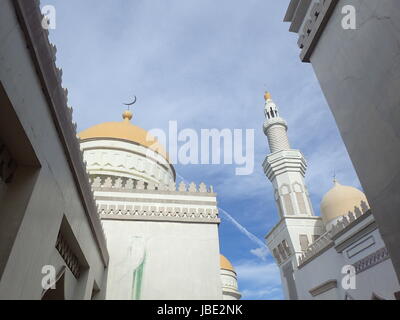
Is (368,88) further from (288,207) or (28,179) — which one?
(288,207)

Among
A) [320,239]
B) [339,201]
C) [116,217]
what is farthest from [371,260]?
[116,217]

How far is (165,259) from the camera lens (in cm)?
787

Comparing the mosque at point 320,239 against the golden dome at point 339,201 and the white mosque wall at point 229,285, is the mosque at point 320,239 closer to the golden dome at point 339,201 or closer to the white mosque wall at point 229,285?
the golden dome at point 339,201

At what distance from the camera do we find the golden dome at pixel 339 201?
15.7 m

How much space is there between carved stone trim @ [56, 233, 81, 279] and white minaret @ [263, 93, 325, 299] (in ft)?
43.5

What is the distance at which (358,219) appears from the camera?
1076 centimetres

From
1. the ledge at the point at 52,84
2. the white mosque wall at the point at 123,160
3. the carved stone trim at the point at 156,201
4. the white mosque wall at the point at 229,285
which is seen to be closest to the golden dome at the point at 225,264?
the white mosque wall at the point at 229,285

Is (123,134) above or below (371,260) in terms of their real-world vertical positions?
above

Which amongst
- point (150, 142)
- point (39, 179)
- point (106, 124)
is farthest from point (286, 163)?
point (39, 179)

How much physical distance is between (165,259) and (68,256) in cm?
354

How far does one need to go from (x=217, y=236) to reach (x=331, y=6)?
6.34m

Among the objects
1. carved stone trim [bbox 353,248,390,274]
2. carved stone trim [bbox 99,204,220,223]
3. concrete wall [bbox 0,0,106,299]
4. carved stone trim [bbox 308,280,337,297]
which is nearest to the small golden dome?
carved stone trim [bbox 99,204,220,223]
